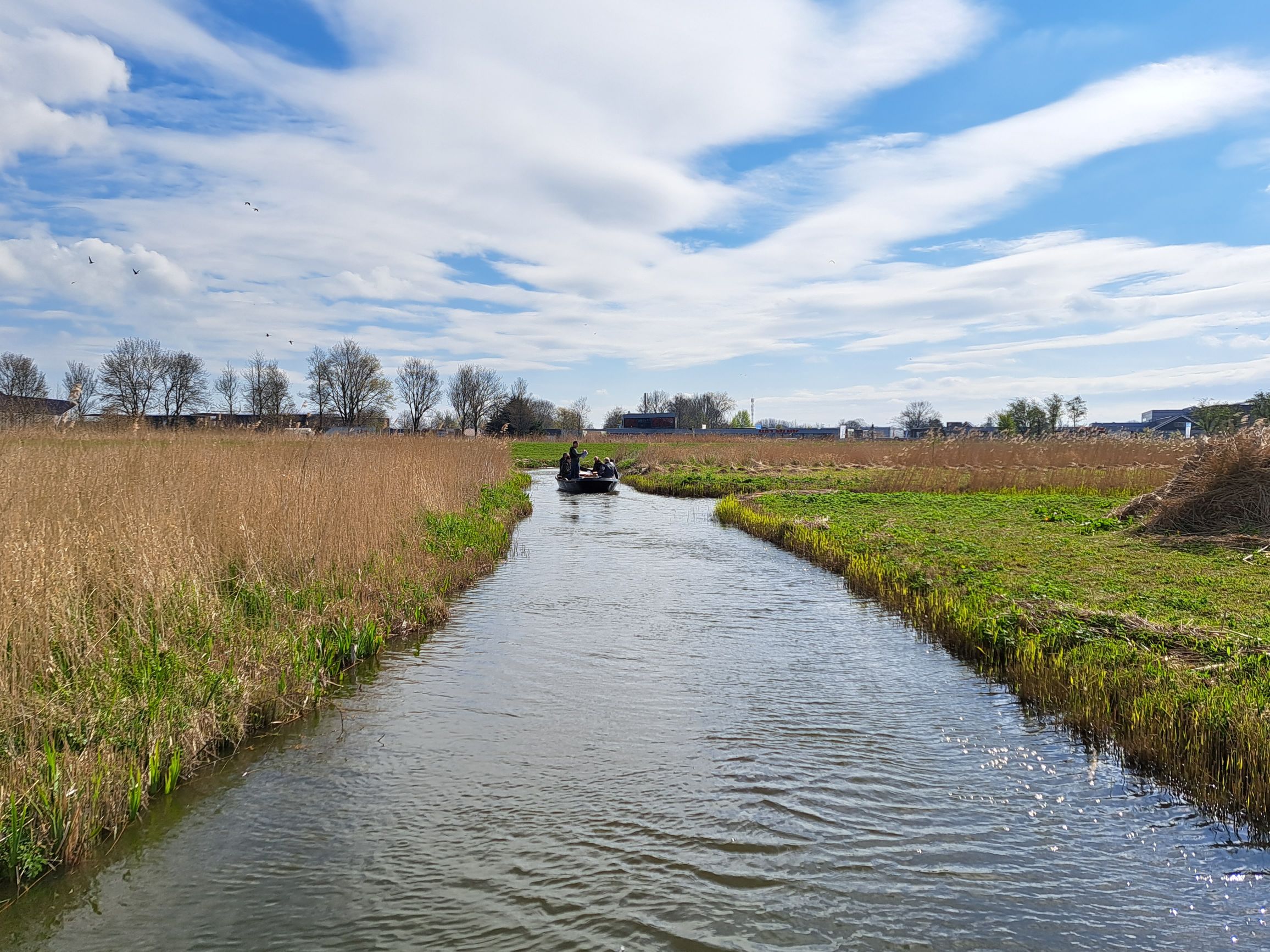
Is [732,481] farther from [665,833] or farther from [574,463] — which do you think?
[665,833]

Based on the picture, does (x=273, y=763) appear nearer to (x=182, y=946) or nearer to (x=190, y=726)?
(x=190, y=726)

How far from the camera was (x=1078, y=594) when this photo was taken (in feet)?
28.5

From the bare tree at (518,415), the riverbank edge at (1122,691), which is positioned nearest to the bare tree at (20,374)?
the bare tree at (518,415)

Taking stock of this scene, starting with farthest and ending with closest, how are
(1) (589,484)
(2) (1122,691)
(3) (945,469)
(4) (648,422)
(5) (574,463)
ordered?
(4) (648,422) < (5) (574,463) < (1) (589,484) < (3) (945,469) < (2) (1122,691)

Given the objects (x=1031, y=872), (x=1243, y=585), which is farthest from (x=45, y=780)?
(x=1243, y=585)

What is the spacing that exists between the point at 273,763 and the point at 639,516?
16.7 metres

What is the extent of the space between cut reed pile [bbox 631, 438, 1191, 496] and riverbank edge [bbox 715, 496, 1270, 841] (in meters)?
15.1

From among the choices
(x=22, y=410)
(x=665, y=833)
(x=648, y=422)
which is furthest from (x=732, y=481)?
(x=648, y=422)

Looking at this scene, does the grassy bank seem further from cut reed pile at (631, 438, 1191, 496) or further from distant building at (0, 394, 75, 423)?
cut reed pile at (631, 438, 1191, 496)

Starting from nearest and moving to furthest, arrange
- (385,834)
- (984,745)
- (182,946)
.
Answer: (182,946), (385,834), (984,745)

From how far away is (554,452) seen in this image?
210 feet

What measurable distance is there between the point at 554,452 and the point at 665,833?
59.9 metres

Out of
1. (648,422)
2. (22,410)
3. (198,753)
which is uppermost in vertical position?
(648,422)

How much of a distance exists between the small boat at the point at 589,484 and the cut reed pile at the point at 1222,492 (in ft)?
59.4
